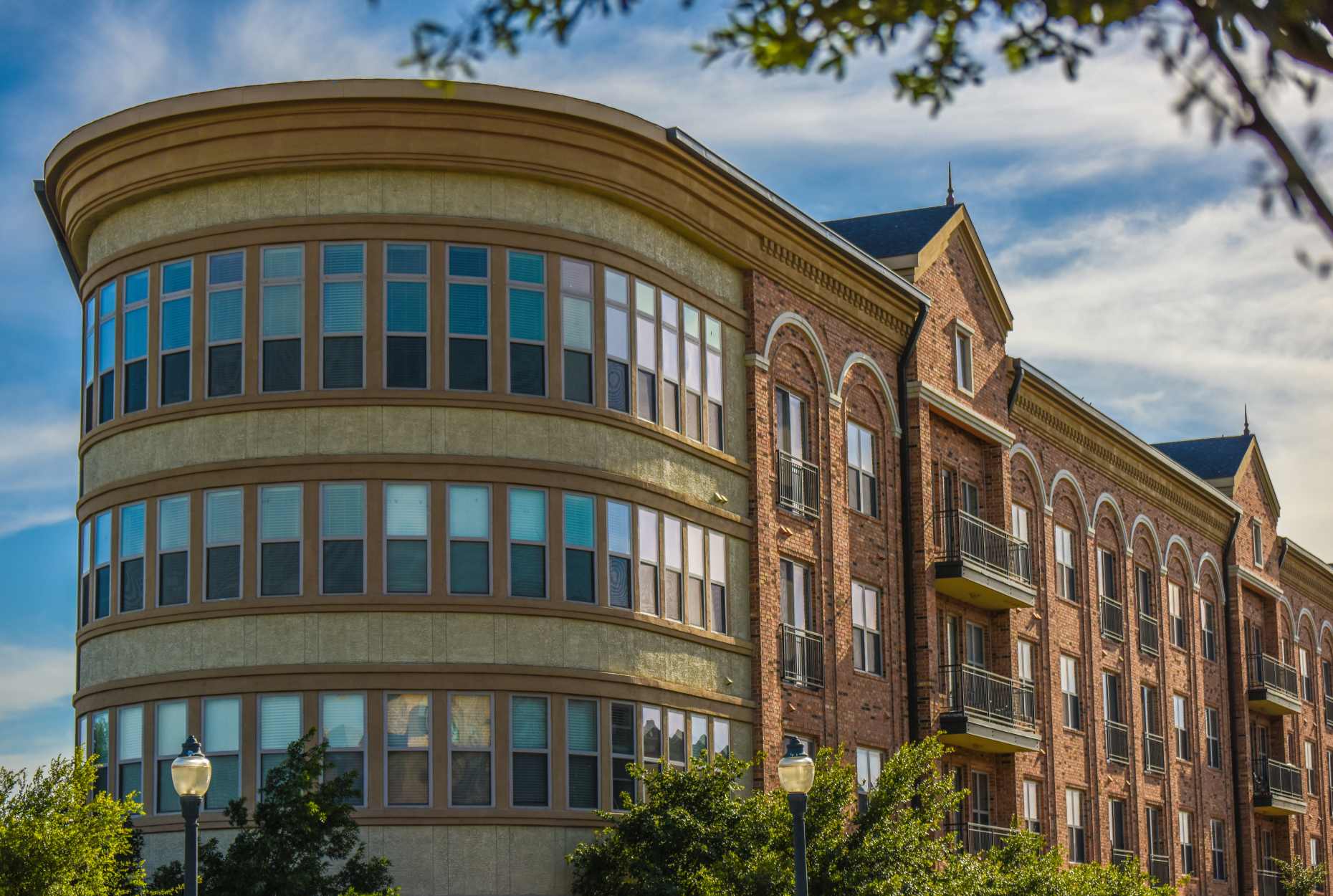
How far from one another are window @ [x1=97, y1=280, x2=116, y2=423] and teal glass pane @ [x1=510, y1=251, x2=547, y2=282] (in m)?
6.18

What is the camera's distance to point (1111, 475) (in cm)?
5062

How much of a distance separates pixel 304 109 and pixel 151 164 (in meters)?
2.65

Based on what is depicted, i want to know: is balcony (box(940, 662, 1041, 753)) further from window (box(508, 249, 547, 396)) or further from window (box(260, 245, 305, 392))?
window (box(260, 245, 305, 392))

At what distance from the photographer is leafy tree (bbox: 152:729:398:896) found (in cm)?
2364

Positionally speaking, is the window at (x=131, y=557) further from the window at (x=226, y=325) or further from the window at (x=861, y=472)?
the window at (x=861, y=472)

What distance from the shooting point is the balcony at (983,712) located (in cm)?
3812

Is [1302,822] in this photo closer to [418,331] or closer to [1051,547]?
[1051,547]

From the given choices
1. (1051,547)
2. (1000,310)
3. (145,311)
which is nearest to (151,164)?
(145,311)

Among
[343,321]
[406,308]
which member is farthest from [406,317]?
[343,321]

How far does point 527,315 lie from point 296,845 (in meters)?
8.96

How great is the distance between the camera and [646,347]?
3092 cm

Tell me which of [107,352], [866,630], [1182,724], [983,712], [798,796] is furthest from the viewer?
[1182,724]

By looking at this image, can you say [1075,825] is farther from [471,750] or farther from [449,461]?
[449,461]

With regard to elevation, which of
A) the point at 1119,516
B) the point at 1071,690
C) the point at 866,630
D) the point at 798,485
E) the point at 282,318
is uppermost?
the point at 1119,516
